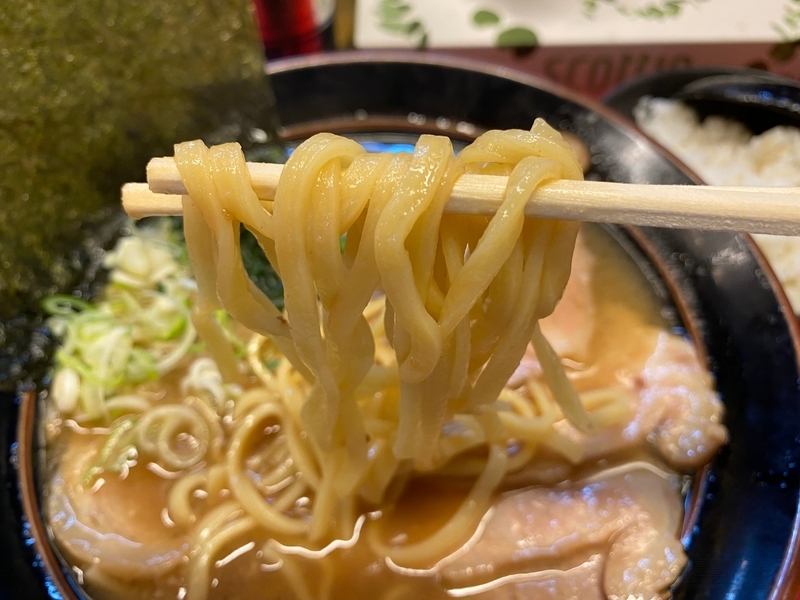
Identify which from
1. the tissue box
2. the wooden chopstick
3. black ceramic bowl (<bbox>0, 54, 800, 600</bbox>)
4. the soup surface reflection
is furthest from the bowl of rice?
the wooden chopstick

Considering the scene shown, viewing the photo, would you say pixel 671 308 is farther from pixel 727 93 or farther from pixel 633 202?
pixel 727 93

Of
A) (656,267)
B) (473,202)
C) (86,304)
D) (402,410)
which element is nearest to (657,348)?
(656,267)

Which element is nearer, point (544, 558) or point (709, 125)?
point (544, 558)

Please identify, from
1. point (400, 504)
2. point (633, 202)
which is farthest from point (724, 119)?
point (400, 504)

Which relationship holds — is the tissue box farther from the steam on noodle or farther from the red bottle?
Answer: the steam on noodle

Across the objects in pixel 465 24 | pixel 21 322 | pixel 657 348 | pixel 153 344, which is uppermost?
pixel 465 24

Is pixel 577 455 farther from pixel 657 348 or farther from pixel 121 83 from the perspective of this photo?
pixel 121 83
